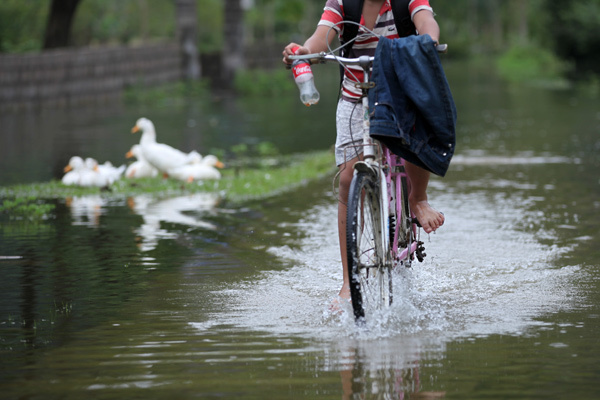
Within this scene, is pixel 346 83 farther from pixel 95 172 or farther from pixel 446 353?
pixel 95 172

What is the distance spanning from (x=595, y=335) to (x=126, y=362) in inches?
85.7

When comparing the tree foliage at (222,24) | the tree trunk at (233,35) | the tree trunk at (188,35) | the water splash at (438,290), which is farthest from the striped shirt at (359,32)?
the tree trunk at (233,35)

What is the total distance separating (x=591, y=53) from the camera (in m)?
30.7

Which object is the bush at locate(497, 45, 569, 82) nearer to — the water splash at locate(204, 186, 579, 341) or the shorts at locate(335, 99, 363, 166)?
the water splash at locate(204, 186, 579, 341)

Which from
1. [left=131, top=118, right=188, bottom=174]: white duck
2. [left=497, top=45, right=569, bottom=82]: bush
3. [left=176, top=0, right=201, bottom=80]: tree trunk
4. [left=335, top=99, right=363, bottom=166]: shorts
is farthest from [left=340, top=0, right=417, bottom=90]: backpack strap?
[left=497, top=45, right=569, bottom=82]: bush

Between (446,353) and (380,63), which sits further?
(380,63)

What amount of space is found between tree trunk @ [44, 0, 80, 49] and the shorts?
23.3 metres

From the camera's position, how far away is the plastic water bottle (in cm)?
507

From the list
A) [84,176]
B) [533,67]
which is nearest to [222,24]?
[533,67]

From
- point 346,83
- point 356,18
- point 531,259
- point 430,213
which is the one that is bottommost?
point 531,259

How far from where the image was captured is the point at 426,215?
18.7 ft

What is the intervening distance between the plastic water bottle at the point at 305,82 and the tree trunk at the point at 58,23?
23559mm

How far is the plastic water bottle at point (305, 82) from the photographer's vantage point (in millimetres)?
5070

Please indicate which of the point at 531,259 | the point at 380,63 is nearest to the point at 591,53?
the point at 531,259
